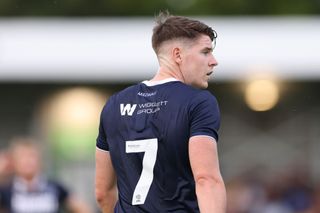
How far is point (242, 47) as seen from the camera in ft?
A: 57.4

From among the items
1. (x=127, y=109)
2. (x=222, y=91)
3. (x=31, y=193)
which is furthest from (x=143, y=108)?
(x=222, y=91)

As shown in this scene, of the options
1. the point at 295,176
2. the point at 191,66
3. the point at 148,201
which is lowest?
the point at 295,176

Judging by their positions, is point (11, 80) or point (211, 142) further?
point (11, 80)

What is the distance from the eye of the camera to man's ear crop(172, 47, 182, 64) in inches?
245

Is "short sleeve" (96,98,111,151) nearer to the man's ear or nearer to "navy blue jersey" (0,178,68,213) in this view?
the man's ear

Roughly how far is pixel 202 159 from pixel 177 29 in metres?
0.76

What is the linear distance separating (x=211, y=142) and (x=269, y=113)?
13309 mm

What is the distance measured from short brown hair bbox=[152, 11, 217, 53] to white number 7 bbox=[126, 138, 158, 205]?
56 centimetres

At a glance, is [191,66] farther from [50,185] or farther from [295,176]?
[295,176]

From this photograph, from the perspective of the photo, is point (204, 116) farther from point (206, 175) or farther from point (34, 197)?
point (34, 197)

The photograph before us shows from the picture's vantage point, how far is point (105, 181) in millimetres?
6551

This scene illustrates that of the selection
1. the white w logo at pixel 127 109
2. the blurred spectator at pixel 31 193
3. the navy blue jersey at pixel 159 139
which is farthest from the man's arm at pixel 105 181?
the blurred spectator at pixel 31 193

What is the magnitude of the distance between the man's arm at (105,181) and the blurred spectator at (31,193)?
5.79 m

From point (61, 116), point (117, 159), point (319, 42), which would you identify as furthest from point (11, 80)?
point (117, 159)
